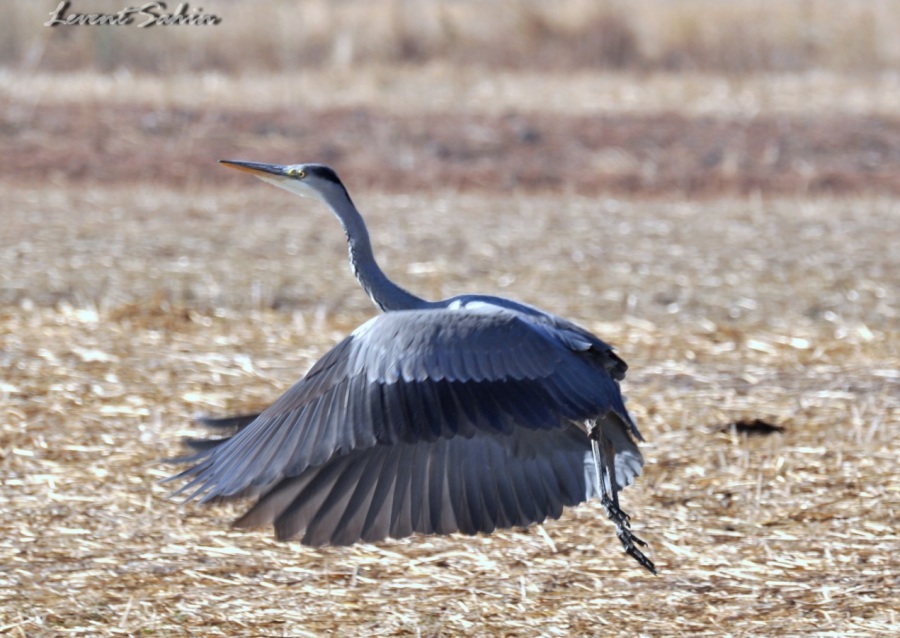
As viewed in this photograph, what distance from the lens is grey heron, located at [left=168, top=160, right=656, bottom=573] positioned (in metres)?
4.52

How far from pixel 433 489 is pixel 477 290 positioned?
464cm

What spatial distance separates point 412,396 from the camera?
4551mm

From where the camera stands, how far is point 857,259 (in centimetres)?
1052

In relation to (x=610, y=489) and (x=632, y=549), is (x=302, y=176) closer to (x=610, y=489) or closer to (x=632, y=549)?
(x=610, y=489)

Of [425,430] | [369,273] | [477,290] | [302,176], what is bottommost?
[425,430]

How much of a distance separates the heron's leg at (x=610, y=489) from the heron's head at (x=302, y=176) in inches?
47.3

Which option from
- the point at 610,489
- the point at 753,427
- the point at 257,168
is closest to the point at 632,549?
the point at 610,489

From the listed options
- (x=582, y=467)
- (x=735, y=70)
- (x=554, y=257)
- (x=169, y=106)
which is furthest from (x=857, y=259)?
(x=735, y=70)

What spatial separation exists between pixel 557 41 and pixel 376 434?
54.6 ft

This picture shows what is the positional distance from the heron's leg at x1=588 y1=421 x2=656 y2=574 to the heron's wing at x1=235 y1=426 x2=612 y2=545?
11cm

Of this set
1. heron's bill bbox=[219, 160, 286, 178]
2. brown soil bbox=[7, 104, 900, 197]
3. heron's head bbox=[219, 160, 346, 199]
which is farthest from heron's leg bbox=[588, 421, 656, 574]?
brown soil bbox=[7, 104, 900, 197]

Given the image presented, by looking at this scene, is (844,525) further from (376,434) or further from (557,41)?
(557,41)

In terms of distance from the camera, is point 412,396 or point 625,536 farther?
point 625,536

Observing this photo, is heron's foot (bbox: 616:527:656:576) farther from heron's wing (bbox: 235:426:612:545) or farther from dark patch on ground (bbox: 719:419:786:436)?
dark patch on ground (bbox: 719:419:786:436)
